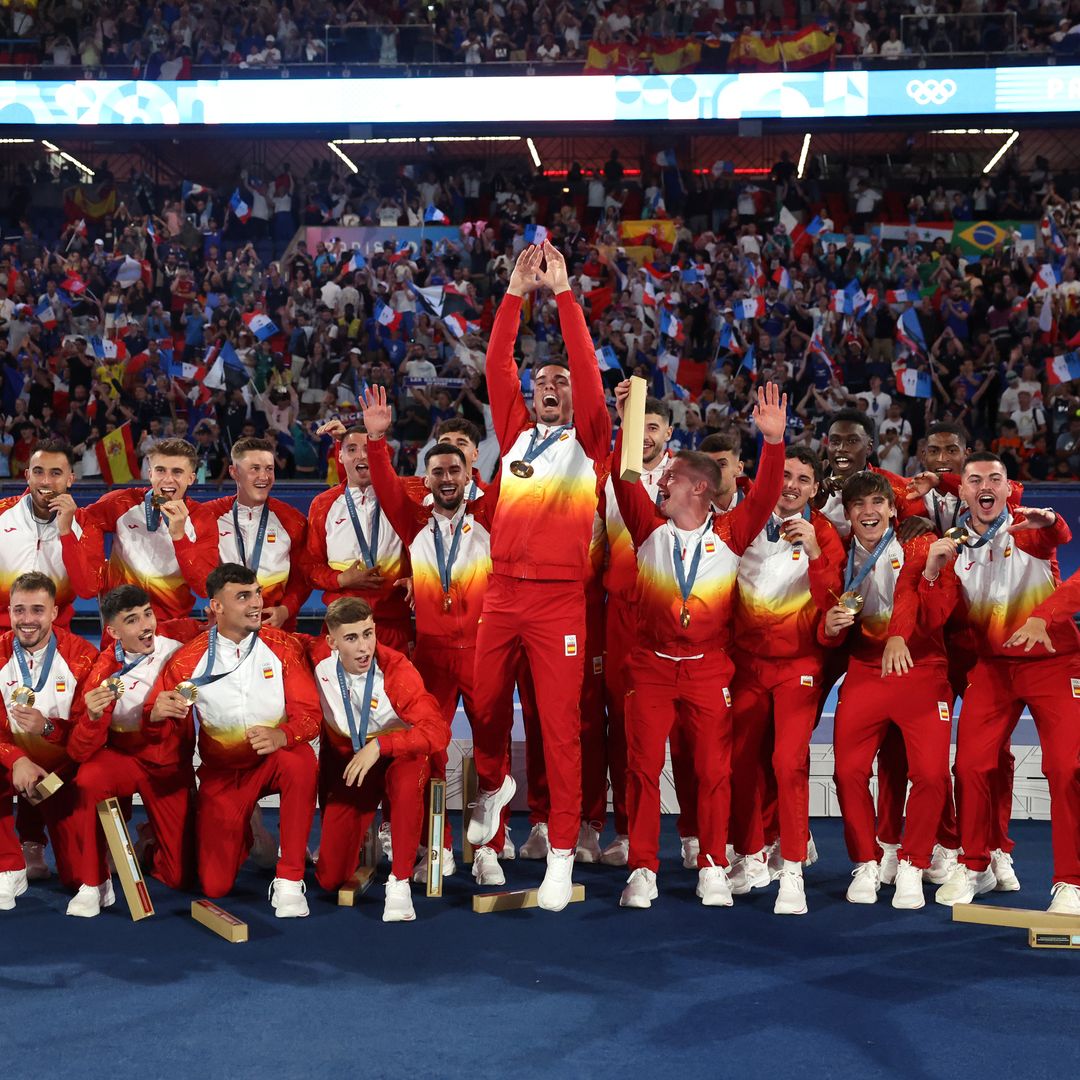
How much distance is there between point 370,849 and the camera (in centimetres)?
655

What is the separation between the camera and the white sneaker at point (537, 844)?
6.90 m

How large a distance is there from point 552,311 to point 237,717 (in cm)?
1228

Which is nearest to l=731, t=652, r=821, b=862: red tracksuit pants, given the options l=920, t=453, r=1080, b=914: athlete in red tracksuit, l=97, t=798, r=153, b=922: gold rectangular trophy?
l=920, t=453, r=1080, b=914: athlete in red tracksuit

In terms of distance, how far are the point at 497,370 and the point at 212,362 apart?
11775 millimetres

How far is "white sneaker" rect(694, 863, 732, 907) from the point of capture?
6.04 metres

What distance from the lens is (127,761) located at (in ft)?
20.3

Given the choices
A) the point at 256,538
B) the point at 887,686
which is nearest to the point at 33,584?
the point at 256,538

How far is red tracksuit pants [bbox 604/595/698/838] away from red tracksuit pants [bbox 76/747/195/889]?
6.94 ft

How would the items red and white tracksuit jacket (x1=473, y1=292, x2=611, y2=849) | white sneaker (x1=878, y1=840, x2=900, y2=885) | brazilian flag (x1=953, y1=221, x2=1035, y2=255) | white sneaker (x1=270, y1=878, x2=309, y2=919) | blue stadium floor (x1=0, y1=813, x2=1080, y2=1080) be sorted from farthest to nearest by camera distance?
1. brazilian flag (x1=953, y1=221, x2=1035, y2=255)
2. white sneaker (x1=878, y1=840, x2=900, y2=885)
3. red and white tracksuit jacket (x1=473, y1=292, x2=611, y2=849)
4. white sneaker (x1=270, y1=878, x2=309, y2=919)
5. blue stadium floor (x1=0, y1=813, x2=1080, y2=1080)

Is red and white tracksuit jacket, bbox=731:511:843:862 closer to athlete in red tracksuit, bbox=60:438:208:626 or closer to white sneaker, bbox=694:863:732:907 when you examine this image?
white sneaker, bbox=694:863:732:907

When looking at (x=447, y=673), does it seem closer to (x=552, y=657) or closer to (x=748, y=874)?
(x=552, y=657)

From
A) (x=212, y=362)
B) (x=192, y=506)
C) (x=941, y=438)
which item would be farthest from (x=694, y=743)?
(x=212, y=362)


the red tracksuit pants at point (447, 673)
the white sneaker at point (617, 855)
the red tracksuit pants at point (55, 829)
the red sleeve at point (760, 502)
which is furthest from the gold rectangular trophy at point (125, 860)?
the red sleeve at point (760, 502)

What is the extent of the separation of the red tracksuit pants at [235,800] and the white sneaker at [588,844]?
1455 mm
